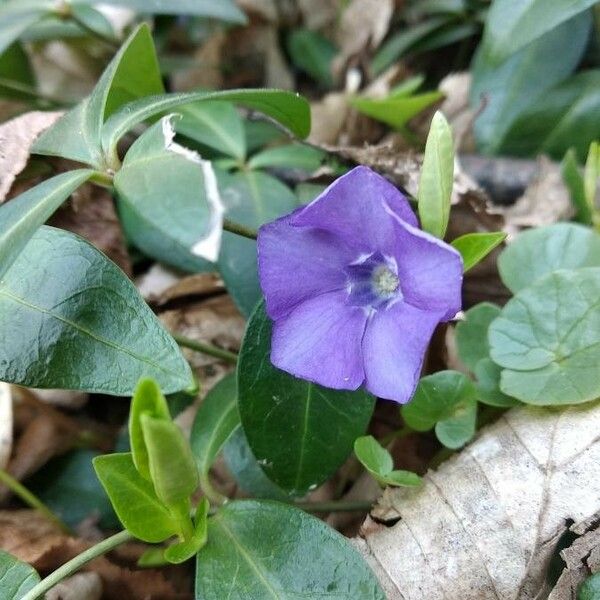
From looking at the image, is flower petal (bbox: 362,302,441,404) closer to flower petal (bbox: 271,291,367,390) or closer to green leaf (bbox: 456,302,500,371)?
flower petal (bbox: 271,291,367,390)

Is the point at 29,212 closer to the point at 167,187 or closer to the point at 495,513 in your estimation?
the point at 167,187

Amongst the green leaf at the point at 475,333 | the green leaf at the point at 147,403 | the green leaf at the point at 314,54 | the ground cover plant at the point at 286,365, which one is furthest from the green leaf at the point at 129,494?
the green leaf at the point at 314,54

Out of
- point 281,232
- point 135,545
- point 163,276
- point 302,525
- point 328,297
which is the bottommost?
point 135,545

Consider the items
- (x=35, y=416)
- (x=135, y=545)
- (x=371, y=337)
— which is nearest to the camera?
(x=371, y=337)

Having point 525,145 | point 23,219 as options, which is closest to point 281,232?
point 23,219

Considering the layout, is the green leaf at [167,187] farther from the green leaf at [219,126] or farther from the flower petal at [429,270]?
the green leaf at [219,126]

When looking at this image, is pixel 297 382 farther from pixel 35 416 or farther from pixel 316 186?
pixel 35 416

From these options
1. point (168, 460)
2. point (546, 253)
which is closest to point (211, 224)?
point (168, 460)
